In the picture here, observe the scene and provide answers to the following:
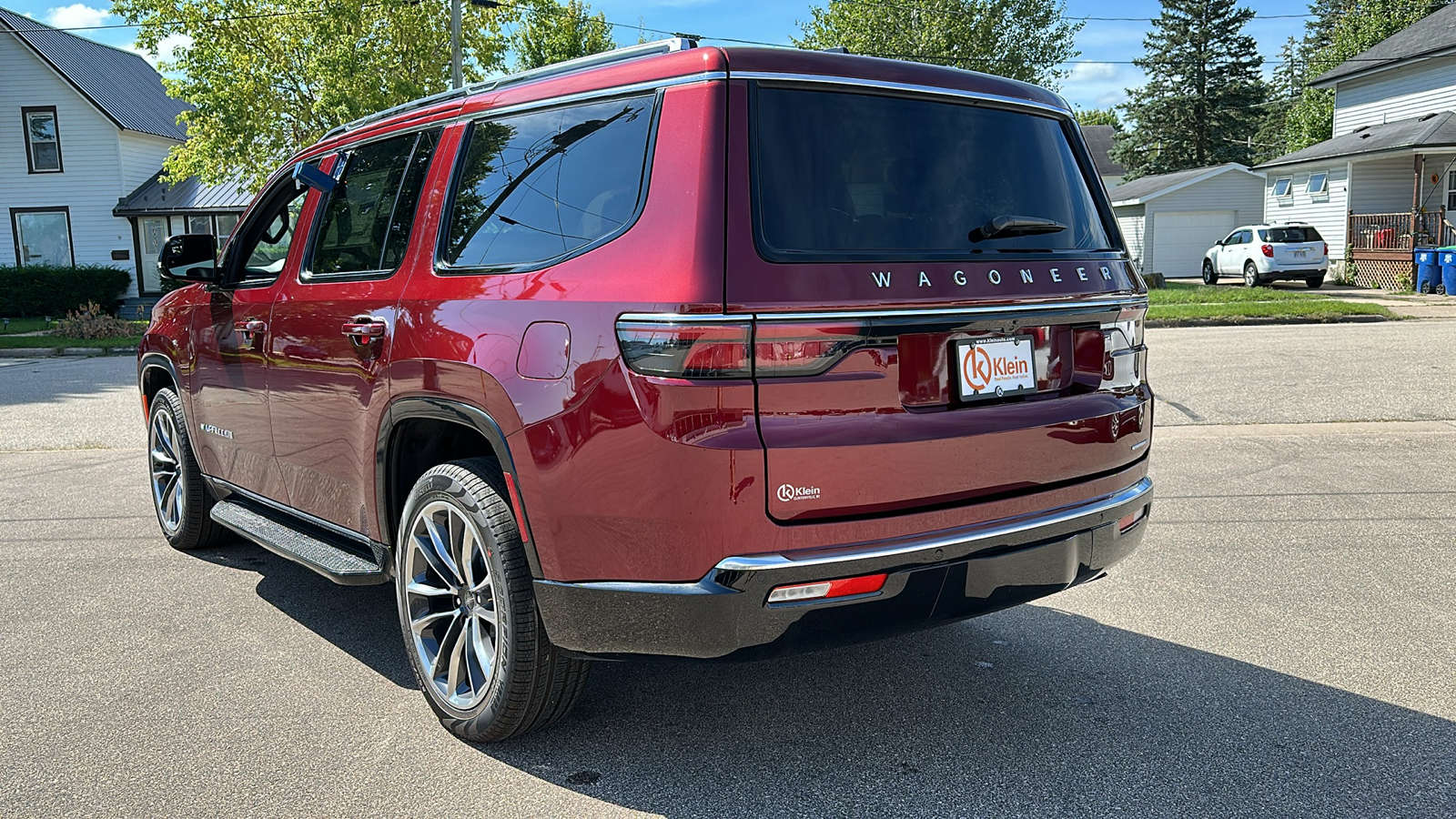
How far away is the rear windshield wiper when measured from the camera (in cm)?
326

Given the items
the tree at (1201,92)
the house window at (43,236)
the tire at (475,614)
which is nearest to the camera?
the tire at (475,614)

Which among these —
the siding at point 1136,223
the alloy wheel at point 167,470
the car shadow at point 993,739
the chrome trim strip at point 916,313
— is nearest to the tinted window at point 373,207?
the chrome trim strip at point 916,313

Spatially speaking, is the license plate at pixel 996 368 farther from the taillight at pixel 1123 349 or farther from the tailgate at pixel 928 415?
the taillight at pixel 1123 349

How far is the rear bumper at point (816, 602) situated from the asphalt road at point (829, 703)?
0.65 ft

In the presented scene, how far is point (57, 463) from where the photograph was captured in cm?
855

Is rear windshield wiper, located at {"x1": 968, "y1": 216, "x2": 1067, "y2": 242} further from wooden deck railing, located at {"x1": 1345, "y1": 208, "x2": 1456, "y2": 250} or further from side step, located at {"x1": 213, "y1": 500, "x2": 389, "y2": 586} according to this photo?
wooden deck railing, located at {"x1": 1345, "y1": 208, "x2": 1456, "y2": 250}

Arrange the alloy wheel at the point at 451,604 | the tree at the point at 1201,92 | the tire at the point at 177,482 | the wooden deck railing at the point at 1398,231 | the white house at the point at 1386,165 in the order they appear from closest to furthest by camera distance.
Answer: the alloy wheel at the point at 451,604 < the tire at the point at 177,482 < the wooden deck railing at the point at 1398,231 < the white house at the point at 1386,165 < the tree at the point at 1201,92

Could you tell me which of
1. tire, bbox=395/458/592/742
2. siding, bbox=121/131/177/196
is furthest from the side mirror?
siding, bbox=121/131/177/196

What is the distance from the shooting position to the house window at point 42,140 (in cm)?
3247

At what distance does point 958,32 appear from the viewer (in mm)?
40344

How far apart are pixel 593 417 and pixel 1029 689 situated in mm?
1906

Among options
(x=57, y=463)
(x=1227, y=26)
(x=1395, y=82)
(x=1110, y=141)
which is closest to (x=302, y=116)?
(x=57, y=463)

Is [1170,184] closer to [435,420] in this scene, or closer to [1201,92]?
[1201,92]

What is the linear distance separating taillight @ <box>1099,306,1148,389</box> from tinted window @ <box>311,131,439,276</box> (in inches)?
90.5
